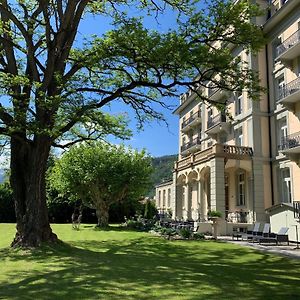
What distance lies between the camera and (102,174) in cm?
2728

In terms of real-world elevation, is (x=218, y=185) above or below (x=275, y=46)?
below

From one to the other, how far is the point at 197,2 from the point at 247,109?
1370cm

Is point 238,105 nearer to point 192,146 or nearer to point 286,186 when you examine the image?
point 286,186

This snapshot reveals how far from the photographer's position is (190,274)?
8750 millimetres

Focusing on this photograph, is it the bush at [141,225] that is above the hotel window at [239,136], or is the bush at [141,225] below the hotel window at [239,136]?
below

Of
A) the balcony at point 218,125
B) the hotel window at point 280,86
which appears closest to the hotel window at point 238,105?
the balcony at point 218,125

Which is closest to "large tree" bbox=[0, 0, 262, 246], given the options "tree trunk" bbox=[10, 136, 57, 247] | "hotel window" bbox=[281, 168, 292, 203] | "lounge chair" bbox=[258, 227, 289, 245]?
"tree trunk" bbox=[10, 136, 57, 247]

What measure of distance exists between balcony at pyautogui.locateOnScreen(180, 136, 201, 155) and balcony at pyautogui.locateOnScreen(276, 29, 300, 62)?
15306mm

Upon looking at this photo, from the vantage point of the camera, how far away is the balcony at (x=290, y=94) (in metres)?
21.6

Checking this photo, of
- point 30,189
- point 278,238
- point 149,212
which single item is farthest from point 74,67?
point 149,212

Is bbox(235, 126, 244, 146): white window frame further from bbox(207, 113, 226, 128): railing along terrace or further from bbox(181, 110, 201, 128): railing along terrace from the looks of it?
bbox(181, 110, 201, 128): railing along terrace

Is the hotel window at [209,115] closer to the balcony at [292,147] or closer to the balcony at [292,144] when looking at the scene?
the balcony at [292,144]

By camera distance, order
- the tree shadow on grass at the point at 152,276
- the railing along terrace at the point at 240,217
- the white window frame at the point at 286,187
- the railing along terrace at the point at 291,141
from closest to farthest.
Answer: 1. the tree shadow on grass at the point at 152,276
2. the railing along terrace at the point at 291,141
3. the white window frame at the point at 286,187
4. the railing along terrace at the point at 240,217

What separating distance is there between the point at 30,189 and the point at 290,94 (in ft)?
53.7
